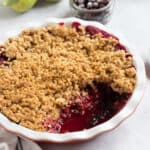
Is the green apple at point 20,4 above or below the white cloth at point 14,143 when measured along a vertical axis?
above

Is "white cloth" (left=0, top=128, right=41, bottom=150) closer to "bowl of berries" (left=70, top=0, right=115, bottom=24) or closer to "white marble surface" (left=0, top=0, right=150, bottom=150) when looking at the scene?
"white marble surface" (left=0, top=0, right=150, bottom=150)

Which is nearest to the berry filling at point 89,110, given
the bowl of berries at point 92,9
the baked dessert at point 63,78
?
the baked dessert at point 63,78

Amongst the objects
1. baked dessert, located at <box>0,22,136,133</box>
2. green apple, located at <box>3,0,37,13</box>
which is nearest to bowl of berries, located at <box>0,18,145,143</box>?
baked dessert, located at <box>0,22,136,133</box>

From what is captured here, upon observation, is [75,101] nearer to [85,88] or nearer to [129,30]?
[85,88]

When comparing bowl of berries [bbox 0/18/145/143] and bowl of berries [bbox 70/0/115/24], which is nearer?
bowl of berries [bbox 0/18/145/143]

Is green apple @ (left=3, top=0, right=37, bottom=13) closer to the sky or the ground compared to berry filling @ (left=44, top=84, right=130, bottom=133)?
closer to the sky

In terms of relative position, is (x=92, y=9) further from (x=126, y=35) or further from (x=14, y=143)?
(x=14, y=143)

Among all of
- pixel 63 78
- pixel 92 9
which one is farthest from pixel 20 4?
pixel 63 78

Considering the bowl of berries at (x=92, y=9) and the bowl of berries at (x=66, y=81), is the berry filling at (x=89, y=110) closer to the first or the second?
the bowl of berries at (x=66, y=81)
